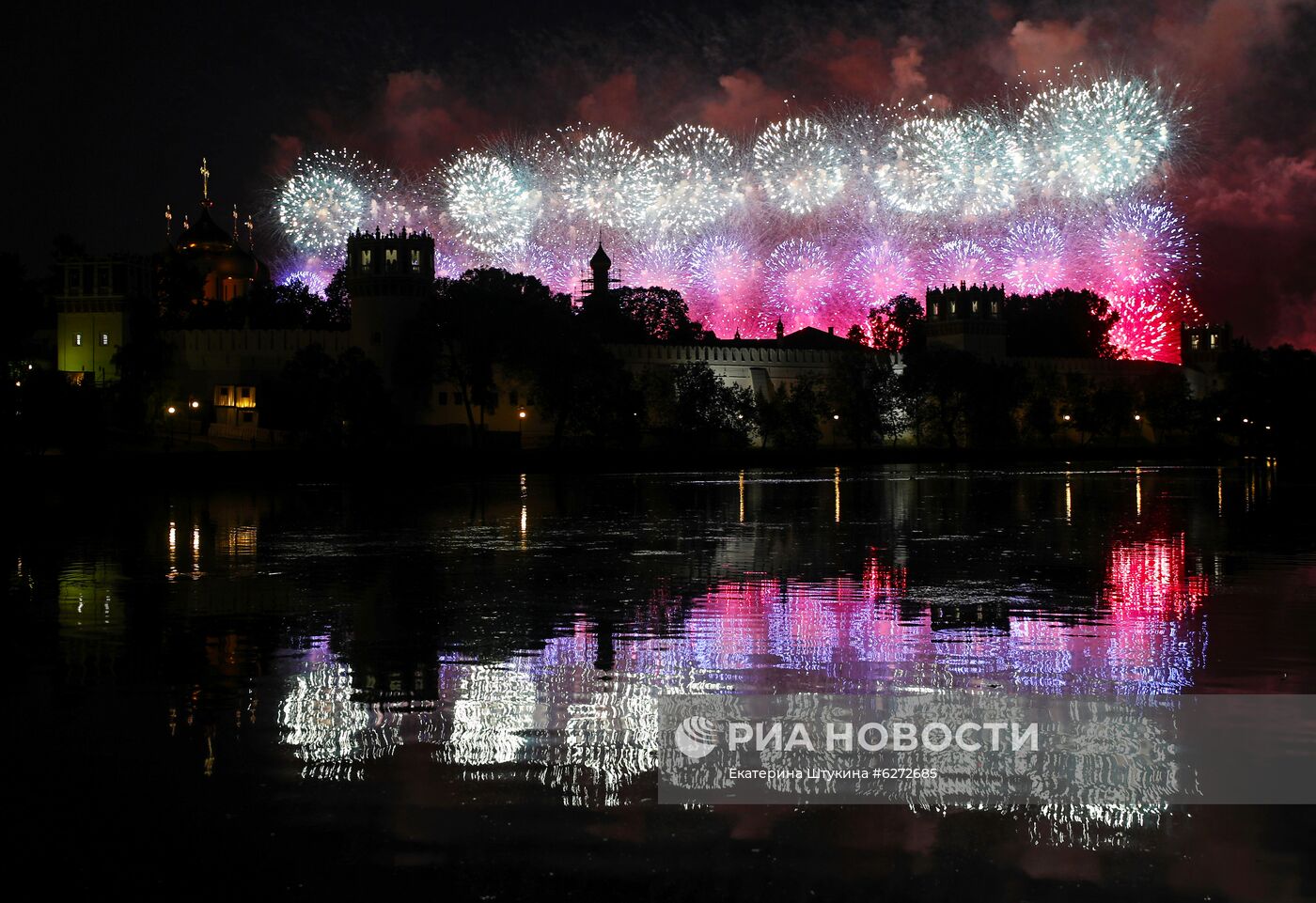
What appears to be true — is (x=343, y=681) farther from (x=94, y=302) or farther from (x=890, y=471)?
(x=94, y=302)

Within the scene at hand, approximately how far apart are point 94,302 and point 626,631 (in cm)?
6261

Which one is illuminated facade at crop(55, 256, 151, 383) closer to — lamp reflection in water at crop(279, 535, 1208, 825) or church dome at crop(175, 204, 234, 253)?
church dome at crop(175, 204, 234, 253)

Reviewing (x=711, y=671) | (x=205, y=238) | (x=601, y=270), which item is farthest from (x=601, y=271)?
(x=711, y=671)

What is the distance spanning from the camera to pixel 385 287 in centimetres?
7012

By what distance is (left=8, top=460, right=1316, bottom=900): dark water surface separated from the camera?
6.48 m

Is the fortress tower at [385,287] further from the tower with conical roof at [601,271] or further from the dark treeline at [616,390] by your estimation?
the tower with conical roof at [601,271]

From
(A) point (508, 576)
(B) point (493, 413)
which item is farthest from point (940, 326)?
(A) point (508, 576)

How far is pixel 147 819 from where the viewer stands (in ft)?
23.3

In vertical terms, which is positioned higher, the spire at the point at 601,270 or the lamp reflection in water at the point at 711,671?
the spire at the point at 601,270
